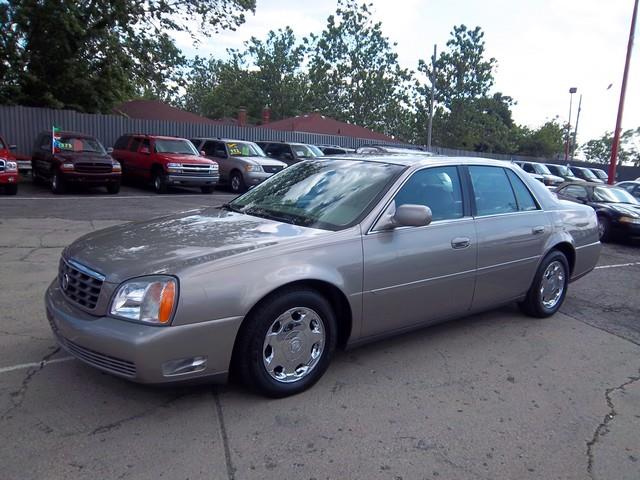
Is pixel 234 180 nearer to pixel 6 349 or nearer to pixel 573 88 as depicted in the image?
pixel 6 349

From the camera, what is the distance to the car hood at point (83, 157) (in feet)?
47.3

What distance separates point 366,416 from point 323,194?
1787 mm

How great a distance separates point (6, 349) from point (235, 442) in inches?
87.8

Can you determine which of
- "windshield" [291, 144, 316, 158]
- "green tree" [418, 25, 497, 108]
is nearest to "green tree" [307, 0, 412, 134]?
"green tree" [418, 25, 497, 108]

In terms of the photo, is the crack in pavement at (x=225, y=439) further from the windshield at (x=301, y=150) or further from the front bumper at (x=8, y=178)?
the windshield at (x=301, y=150)

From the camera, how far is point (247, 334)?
3.31m

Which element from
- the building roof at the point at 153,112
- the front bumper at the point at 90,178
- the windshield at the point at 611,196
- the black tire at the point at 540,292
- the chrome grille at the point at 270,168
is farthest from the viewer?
the building roof at the point at 153,112

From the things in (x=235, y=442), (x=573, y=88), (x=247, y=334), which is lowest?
(x=235, y=442)

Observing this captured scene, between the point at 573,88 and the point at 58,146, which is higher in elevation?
the point at 573,88

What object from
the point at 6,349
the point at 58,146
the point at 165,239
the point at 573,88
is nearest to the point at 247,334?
the point at 165,239

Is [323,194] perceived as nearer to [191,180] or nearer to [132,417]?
[132,417]

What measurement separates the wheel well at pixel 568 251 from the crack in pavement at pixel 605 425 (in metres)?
1.70

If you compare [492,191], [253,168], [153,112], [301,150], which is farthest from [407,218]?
[153,112]

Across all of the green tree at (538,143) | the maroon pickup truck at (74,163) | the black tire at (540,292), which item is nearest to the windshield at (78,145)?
the maroon pickup truck at (74,163)
